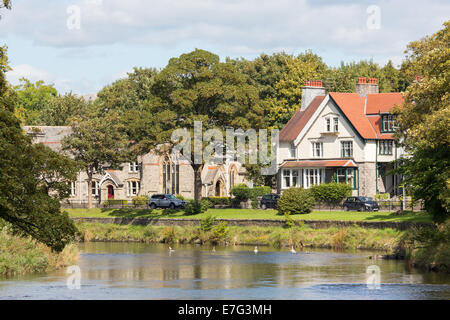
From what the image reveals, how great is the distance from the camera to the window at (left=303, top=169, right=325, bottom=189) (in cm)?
8306

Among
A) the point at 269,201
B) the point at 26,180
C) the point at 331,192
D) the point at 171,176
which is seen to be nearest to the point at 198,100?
the point at 269,201

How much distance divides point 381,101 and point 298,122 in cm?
→ 970

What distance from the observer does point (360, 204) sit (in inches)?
2756

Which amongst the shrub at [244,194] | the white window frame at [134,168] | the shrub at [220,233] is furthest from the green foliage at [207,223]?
the white window frame at [134,168]

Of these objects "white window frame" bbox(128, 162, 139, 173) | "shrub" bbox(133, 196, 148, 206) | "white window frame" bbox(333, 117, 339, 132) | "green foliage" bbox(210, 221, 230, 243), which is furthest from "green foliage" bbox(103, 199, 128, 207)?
"green foliage" bbox(210, 221, 230, 243)

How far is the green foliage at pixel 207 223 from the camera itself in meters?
66.9

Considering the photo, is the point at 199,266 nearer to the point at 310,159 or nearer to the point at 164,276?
the point at 164,276

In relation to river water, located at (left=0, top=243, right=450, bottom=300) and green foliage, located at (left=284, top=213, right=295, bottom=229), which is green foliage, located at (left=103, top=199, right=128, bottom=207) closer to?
green foliage, located at (left=284, top=213, right=295, bottom=229)

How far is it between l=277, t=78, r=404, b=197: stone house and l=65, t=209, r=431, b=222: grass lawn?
1191 cm

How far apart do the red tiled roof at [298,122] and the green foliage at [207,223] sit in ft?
70.2

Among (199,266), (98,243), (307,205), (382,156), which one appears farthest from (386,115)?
(199,266)

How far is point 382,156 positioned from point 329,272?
3799cm

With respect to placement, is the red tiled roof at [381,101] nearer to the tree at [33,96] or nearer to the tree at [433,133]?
the tree at [433,133]

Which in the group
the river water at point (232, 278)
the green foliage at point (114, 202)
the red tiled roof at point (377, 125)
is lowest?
the river water at point (232, 278)
